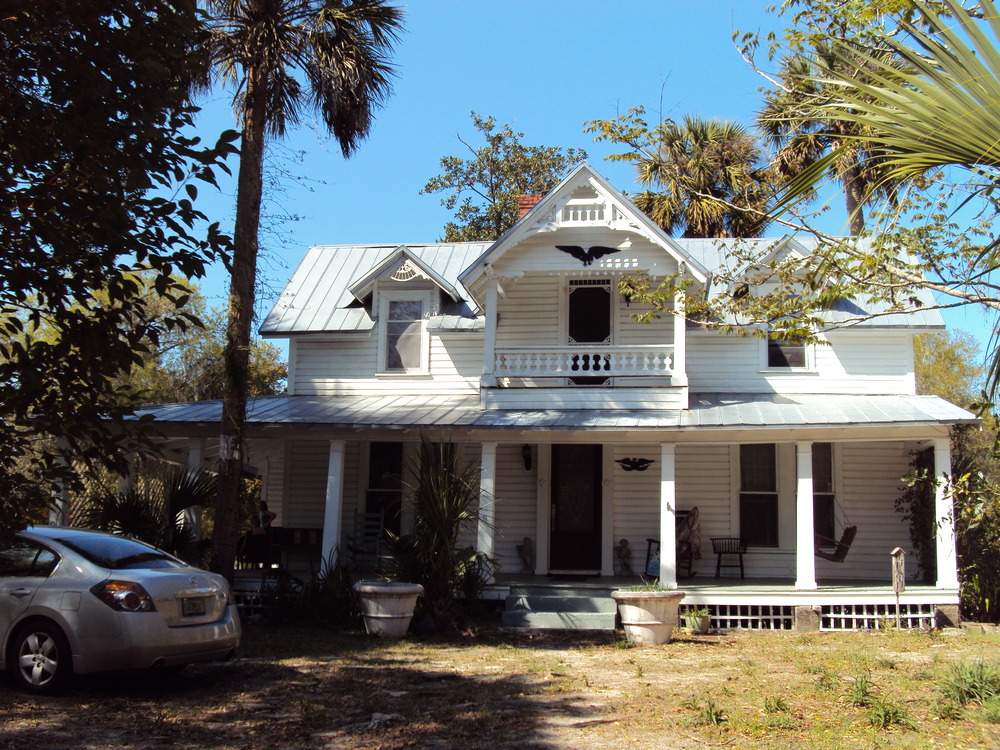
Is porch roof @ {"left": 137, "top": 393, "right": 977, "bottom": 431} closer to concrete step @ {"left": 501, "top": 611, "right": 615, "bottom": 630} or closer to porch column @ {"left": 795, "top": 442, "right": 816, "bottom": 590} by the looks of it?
porch column @ {"left": 795, "top": 442, "right": 816, "bottom": 590}

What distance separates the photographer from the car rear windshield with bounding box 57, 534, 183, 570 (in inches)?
326

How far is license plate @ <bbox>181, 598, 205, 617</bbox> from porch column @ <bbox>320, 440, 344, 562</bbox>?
19.6 feet

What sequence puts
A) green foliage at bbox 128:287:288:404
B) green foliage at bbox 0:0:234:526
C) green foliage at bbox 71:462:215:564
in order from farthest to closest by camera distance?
1. green foliage at bbox 128:287:288:404
2. green foliage at bbox 71:462:215:564
3. green foliage at bbox 0:0:234:526

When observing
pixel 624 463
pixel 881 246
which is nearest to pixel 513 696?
pixel 881 246

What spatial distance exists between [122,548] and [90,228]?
4163 mm

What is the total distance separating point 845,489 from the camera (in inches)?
632

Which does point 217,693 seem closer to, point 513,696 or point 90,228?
point 513,696

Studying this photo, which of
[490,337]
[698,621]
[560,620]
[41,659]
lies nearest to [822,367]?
[698,621]

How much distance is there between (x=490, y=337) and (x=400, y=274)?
2.74 meters

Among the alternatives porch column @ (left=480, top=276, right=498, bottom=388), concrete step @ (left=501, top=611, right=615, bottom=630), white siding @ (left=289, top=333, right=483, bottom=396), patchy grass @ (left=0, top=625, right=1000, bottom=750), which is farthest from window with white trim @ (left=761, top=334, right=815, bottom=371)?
patchy grass @ (left=0, top=625, right=1000, bottom=750)

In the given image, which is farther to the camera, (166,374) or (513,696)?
(166,374)

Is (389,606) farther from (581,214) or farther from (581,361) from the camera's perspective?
(581,214)

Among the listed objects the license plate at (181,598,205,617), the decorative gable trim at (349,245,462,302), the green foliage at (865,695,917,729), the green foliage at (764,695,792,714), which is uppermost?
the decorative gable trim at (349,245,462,302)

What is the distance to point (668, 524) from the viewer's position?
45.3 feet
